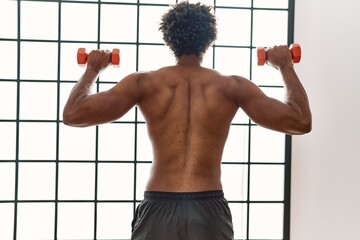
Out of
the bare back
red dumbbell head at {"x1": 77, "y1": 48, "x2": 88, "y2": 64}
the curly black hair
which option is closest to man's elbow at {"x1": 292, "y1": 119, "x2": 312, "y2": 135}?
the bare back

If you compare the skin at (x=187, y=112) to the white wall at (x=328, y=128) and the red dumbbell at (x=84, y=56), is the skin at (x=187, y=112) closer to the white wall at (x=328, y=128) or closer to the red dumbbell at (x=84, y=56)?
the red dumbbell at (x=84, y=56)

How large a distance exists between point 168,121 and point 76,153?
133 centimetres

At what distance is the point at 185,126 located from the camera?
200 centimetres

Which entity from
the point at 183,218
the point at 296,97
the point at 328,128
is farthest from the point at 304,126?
the point at 328,128

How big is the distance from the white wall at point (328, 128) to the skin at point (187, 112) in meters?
1.14

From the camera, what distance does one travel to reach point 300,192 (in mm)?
3188

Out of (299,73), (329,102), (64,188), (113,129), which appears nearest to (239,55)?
(299,73)

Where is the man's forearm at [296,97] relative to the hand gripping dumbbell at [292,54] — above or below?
below

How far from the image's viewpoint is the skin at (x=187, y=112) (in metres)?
1.98

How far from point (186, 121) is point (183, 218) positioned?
38cm

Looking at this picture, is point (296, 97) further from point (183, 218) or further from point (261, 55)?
point (183, 218)

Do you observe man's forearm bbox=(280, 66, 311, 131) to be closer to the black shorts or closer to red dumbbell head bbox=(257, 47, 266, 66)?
red dumbbell head bbox=(257, 47, 266, 66)

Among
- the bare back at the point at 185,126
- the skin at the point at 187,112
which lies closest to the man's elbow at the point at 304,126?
the skin at the point at 187,112

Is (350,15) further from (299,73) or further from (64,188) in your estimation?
(64,188)
